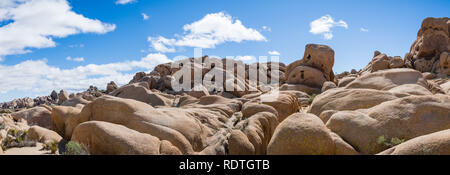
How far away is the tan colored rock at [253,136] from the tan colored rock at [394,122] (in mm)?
3667

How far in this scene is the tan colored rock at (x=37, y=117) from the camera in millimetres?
26047

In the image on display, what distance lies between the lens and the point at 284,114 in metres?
20.8

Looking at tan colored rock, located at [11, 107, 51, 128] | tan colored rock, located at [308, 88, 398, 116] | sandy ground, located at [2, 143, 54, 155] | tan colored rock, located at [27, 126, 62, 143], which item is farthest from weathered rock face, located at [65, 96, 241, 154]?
tan colored rock, located at [11, 107, 51, 128]

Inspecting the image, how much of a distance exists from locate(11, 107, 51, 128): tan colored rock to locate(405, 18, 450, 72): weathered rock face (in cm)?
4727

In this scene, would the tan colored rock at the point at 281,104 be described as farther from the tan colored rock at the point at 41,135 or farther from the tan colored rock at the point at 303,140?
the tan colored rock at the point at 41,135

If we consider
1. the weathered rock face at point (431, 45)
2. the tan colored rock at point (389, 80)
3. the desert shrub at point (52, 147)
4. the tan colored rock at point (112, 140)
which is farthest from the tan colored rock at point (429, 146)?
the weathered rock face at point (431, 45)

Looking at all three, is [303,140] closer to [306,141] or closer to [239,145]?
[306,141]

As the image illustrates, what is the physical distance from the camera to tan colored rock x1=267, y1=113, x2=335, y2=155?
27.3 feet

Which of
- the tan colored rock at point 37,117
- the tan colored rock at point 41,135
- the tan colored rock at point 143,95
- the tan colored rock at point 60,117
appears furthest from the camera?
the tan colored rock at point 143,95

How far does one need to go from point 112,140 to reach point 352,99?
10847mm

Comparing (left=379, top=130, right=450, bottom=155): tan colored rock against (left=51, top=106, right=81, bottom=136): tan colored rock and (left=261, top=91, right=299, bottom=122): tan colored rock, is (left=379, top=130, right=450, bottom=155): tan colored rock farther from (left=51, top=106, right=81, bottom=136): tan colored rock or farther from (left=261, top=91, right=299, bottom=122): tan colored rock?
(left=51, top=106, right=81, bottom=136): tan colored rock
